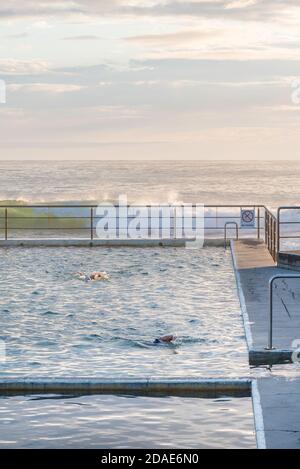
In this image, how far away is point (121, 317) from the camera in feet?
54.0

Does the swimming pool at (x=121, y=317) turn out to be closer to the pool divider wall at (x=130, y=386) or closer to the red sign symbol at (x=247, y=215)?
the pool divider wall at (x=130, y=386)

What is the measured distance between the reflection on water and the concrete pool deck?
8.7 inches

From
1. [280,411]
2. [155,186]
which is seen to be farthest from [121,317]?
[155,186]

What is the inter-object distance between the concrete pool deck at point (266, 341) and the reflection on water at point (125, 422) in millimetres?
222

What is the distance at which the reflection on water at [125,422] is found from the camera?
9.08 metres

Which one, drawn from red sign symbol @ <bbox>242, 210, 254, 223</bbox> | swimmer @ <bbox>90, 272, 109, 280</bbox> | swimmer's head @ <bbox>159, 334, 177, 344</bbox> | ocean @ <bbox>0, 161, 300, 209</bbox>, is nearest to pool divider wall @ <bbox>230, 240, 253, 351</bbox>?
swimmer's head @ <bbox>159, 334, 177, 344</bbox>

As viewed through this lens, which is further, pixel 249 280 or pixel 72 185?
pixel 72 185

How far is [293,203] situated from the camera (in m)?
90.2

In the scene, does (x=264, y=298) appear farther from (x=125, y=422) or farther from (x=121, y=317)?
(x=125, y=422)

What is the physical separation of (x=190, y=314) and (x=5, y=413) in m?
6.94

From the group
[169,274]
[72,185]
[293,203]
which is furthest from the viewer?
[72,185]

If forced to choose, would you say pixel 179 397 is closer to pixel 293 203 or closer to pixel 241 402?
pixel 241 402

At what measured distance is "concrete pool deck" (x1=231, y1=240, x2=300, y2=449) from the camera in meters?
9.04
